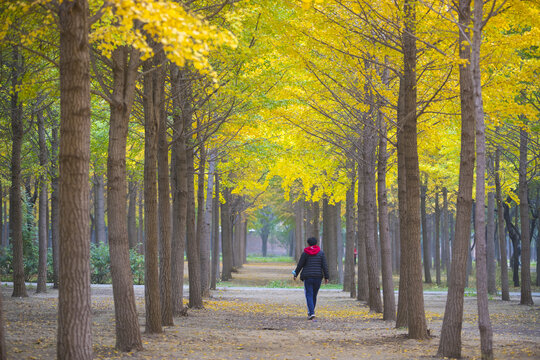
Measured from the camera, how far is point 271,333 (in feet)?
36.4

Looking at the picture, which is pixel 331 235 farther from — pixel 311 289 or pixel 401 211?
pixel 401 211

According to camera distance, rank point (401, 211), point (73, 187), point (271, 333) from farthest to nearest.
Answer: point (271, 333) → point (401, 211) → point (73, 187)

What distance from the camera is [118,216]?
26.7ft

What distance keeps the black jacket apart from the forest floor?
41.4 inches

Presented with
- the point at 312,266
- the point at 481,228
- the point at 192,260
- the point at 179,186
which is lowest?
the point at 312,266

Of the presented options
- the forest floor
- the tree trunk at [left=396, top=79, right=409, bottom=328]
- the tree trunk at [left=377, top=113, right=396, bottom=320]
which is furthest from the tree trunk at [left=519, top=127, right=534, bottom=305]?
the tree trunk at [left=396, top=79, right=409, bottom=328]

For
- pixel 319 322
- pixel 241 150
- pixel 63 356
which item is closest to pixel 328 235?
pixel 241 150

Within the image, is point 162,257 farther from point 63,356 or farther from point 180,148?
point 63,356

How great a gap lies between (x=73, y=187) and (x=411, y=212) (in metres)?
5.58

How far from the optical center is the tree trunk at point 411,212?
9469 millimetres

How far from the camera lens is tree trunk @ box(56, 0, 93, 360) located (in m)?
6.04

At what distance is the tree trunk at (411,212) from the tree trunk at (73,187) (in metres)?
5.37

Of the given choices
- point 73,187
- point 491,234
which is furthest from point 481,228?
point 491,234

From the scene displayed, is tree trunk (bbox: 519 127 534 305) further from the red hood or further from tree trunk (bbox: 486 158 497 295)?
the red hood
